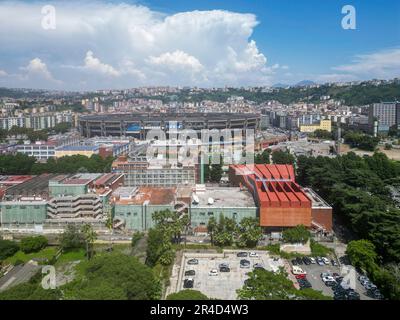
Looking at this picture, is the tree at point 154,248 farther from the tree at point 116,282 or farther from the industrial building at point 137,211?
the industrial building at point 137,211

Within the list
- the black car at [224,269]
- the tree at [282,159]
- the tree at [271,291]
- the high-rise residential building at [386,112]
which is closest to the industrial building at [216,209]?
the black car at [224,269]

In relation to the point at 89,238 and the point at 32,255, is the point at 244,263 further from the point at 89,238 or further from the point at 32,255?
the point at 32,255

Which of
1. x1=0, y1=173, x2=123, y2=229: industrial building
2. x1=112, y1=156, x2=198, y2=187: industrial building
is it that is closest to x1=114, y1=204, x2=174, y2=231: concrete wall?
x1=0, y1=173, x2=123, y2=229: industrial building

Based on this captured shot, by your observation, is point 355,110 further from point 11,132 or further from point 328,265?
point 328,265

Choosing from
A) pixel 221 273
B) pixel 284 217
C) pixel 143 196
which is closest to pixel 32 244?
pixel 143 196

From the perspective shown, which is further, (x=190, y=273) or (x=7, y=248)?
(x=7, y=248)

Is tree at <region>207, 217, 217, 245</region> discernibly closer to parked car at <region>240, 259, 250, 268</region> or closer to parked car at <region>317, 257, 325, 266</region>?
parked car at <region>240, 259, 250, 268</region>
